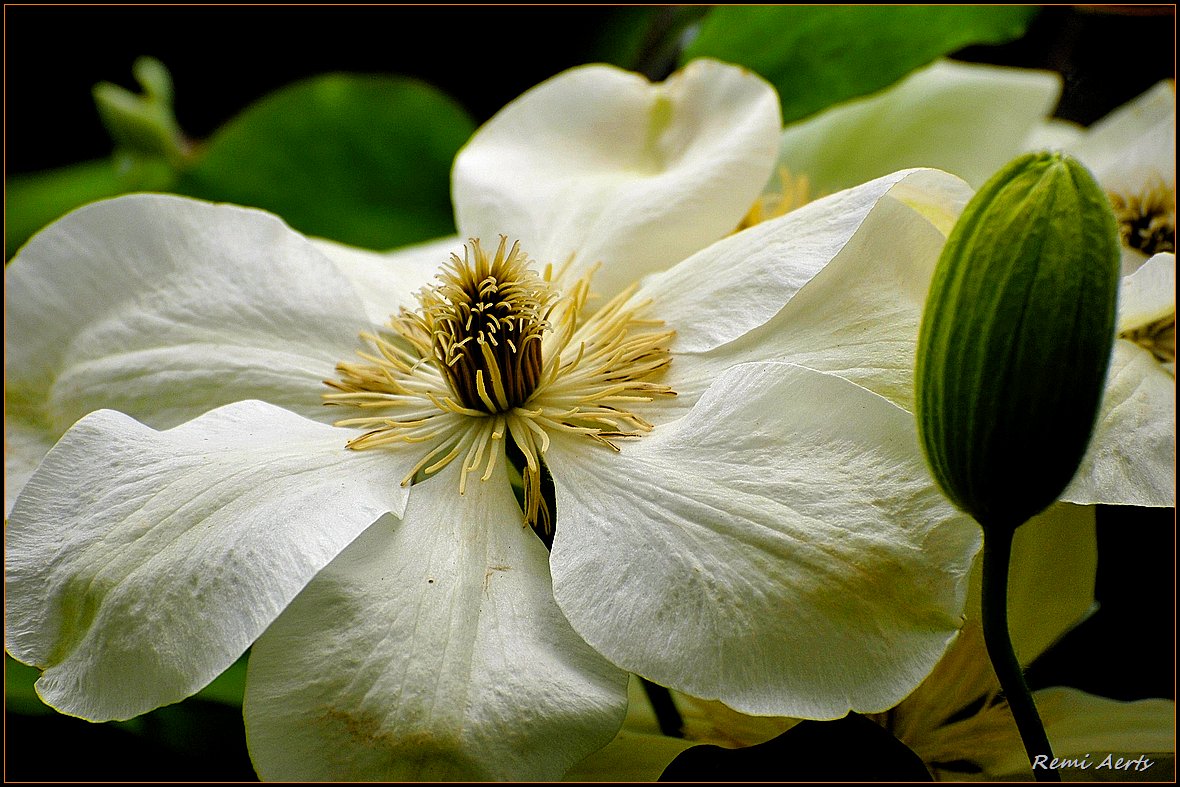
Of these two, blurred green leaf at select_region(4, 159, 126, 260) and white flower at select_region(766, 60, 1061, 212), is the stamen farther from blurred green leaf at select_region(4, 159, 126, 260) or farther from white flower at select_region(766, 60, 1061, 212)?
blurred green leaf at select_region(4, 159, 126, 260)

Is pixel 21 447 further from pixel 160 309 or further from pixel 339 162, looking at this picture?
pixel 339 162

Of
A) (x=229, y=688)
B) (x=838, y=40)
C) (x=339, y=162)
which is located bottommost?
(x=229, y=688)

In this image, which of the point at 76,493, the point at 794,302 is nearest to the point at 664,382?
the point at 794,302

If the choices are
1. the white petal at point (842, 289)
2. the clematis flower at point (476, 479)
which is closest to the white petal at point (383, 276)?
the clematis flower at point (476, 479)

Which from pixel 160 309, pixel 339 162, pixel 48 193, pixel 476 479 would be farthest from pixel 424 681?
pixel 48 193

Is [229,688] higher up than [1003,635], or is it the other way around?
[1003,635]
